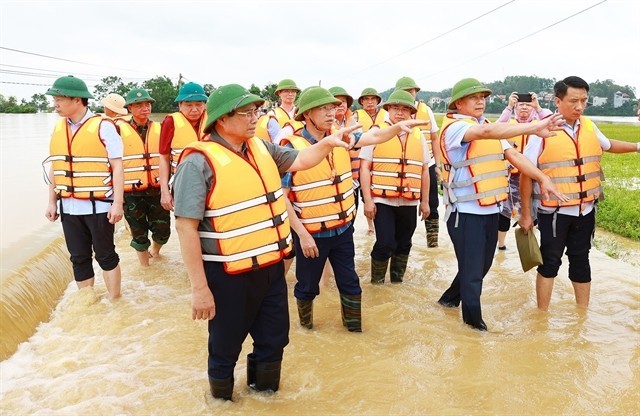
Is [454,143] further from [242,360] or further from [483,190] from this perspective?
[242,360]

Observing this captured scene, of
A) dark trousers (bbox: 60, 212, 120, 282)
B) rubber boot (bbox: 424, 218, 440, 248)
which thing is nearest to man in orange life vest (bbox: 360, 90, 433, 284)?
rubber boot (bbox: 424, 218, 440, 248)

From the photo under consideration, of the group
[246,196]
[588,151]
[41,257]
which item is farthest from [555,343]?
[41,257]

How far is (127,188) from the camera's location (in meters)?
6.01

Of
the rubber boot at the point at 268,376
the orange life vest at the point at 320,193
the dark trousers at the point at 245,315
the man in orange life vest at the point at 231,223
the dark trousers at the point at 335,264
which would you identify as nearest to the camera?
the man in orange life vest at the point at 231,223

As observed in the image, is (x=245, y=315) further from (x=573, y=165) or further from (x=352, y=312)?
(x=573, y=165)

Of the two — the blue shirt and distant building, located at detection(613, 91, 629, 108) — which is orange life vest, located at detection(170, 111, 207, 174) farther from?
distant building, located at detection(613, 91, 629, 108)

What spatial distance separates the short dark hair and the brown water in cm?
204

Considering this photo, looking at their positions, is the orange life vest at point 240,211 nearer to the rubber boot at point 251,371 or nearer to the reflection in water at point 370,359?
the rubber boot at point 251,371

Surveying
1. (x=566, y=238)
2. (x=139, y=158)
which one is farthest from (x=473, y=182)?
(x=139, y=158)

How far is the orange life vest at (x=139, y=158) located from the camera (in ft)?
19.6

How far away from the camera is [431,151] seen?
712cm

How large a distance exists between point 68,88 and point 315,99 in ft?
7.30

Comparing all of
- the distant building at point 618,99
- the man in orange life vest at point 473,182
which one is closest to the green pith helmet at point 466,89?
the man in orange life vest at point 473,182

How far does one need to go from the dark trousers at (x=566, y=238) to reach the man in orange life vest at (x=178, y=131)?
362 centimetres
